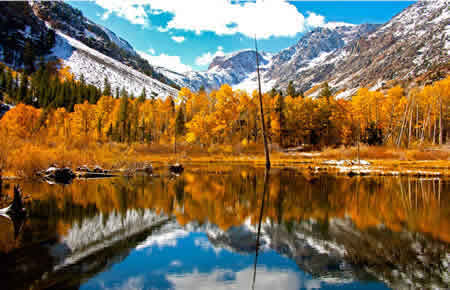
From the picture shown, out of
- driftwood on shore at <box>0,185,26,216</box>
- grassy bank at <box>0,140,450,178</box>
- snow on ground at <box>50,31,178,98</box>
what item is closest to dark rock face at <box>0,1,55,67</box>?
snow on ground at <box>50,31,178,98</box>

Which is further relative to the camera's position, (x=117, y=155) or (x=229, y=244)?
(x=117, y=155)

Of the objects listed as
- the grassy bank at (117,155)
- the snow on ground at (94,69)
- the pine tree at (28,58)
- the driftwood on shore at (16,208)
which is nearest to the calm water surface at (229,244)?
the driftwood on shore at (16,208)

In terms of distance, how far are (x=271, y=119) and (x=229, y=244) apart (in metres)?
57.9

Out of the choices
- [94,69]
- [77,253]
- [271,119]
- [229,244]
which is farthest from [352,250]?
[94,69]

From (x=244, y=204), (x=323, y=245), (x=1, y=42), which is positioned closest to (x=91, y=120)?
(x=244, y=204)

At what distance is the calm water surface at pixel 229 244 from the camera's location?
578cm

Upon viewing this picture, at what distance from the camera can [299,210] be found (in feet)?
38.2

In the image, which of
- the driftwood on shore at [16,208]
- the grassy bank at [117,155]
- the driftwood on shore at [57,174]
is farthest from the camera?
the driftwood on shore at [57,174]

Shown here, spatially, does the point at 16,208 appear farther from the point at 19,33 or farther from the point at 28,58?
the point at 19,33

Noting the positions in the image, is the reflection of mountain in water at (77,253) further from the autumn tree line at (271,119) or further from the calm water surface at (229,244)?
the autumn tree line at (271,119)

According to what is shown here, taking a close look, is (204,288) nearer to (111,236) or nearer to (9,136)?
(111,236)

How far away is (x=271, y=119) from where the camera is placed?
212 feet

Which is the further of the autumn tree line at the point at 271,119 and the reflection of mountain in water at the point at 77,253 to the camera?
the autumn tree line at the point at 271,119

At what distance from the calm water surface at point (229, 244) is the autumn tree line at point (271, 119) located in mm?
45454
